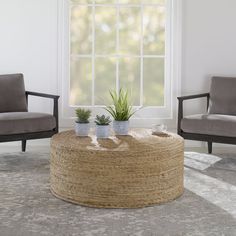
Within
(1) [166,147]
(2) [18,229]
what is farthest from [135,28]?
(2) [18,229]

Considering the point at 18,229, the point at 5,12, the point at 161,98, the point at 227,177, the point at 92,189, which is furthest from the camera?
the point at 161,98

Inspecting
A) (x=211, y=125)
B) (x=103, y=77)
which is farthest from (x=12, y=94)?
(x=211, y=125)

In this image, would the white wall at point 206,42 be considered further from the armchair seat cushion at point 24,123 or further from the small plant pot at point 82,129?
the small plant pot at point 82,129

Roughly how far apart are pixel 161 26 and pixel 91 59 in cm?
88

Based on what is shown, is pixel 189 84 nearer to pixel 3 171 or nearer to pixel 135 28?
pixel 135 28

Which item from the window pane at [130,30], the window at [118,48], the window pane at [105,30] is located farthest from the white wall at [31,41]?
the window pane at [130,30]

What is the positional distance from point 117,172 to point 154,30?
9.46 ft

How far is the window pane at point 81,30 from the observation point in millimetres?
5633

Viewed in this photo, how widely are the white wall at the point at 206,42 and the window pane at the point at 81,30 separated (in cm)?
106

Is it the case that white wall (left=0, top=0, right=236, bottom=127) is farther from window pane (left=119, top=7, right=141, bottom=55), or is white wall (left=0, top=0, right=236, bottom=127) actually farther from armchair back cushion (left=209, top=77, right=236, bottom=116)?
window pane (left=119, top=7, right=141, bottom=55)

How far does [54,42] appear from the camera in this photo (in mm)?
5504

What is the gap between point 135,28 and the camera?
574 cm

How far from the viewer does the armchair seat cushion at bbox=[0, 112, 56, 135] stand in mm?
4402

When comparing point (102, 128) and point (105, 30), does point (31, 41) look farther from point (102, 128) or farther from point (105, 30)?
point (102, 128)
